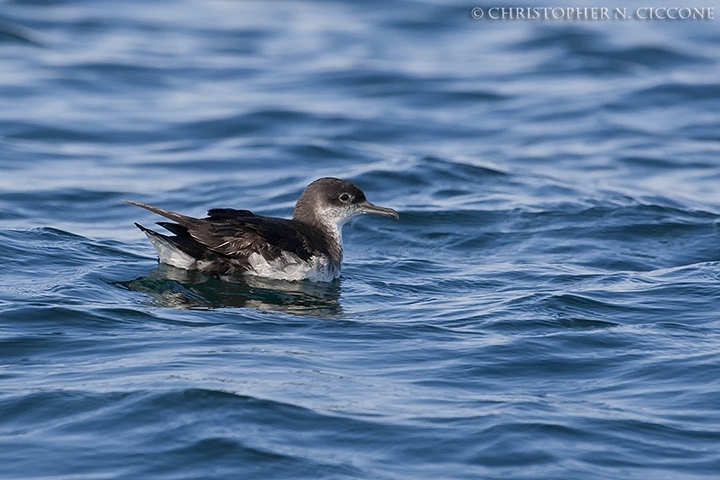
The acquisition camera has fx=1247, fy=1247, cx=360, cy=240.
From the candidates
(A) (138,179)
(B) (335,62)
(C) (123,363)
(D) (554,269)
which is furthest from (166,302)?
Result: (B) (335,62)

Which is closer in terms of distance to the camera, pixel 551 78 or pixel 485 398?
pixel 485 398

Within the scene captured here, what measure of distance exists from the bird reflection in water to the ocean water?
4 centimetres

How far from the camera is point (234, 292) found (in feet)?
31.7

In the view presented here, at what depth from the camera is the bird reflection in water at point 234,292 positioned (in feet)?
30.3

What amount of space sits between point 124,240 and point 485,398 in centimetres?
544

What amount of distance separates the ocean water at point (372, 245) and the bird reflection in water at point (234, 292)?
1.4 inches

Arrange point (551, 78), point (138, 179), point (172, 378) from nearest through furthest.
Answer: point (172, 378) → point (138, 179) → point (551, 78)

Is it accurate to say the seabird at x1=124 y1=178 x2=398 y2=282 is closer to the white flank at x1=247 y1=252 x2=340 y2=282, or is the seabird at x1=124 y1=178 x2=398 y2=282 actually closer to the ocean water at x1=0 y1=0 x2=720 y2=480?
the white flank at x1=247 y1=252 x2=340 y2=282

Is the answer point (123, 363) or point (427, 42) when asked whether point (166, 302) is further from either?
point (427, 42)

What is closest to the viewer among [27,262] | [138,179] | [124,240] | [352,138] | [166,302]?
[166,302]

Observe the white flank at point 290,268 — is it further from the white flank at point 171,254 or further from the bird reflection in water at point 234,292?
the white flank at point 171,254

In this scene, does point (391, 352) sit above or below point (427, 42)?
below

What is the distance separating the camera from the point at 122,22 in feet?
77.4

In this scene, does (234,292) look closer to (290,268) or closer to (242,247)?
(242,247)
